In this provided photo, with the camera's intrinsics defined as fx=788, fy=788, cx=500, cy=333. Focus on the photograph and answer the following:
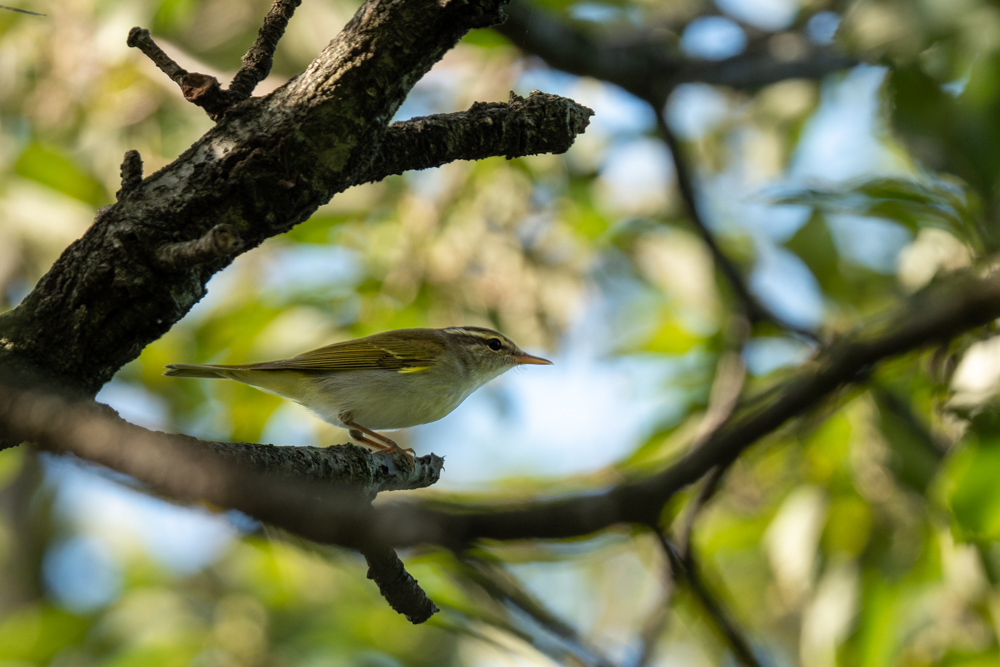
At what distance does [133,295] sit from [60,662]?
460 centimetres

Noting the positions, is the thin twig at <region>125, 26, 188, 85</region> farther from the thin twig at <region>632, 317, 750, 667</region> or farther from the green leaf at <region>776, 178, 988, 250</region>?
the green leaf at <region>776, 178, 988, 250</region>

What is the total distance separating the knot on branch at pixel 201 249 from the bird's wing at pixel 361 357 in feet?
7.62

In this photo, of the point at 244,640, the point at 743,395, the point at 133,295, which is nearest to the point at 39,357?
the point at 133,295

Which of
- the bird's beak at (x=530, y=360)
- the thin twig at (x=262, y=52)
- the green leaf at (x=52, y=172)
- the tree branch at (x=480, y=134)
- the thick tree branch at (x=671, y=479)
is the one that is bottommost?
the thick tree branch at (x=671, y=479)

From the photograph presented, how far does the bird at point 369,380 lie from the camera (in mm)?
3955

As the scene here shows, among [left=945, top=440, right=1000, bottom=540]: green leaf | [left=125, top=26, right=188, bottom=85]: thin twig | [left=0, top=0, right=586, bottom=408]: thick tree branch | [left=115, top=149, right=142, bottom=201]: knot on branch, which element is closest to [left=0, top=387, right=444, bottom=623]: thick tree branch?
[left=0, top=0, right=586, bottom=408]: thick tree branch

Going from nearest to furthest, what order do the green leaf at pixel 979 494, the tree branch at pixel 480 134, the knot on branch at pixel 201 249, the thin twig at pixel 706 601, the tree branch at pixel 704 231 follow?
the thin twig at pixel 706 601 < the knot on branch at pixel 201 249 < the tree branch at pixel 480 134 < the green leaf at pixel 979 494 < the tree branch at pixel 704 231

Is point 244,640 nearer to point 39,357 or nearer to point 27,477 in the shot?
point 39,357

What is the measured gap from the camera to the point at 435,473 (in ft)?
9.10

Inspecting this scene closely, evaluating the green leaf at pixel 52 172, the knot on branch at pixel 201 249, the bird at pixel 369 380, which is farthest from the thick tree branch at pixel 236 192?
the green leaf at pixel 52 172

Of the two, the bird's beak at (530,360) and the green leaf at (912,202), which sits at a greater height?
the green leaf at (912,202)

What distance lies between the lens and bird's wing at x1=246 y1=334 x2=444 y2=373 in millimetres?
3996

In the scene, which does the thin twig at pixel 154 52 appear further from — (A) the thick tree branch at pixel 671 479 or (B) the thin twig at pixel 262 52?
(A) the thick tree branch at pixel 671 479

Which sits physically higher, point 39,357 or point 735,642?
point 39,357
